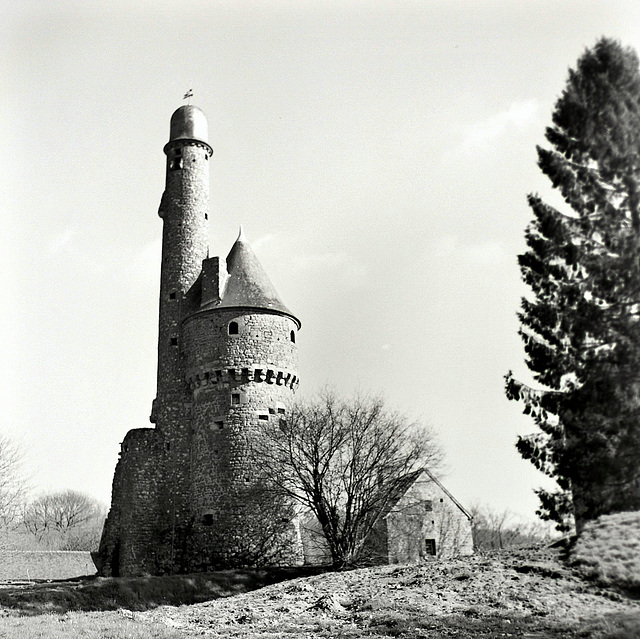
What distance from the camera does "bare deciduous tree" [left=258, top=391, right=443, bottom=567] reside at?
1255 inches

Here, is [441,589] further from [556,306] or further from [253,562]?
[253,562]

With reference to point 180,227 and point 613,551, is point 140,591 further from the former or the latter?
point 180,227

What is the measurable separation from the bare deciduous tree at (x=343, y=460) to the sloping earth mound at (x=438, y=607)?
23.0 feet

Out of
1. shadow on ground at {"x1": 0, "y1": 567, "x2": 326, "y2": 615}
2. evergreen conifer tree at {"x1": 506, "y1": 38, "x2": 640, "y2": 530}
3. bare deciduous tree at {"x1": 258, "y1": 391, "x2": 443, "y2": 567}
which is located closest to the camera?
evergreen conifer tree at {"x1": 506, "y1": 38, "x2": 640, "y2": 530}

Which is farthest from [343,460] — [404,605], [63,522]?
[63,522]

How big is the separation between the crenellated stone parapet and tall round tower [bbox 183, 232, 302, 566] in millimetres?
47

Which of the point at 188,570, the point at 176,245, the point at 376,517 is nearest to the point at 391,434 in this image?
the point at 376,517

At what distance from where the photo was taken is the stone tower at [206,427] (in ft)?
108

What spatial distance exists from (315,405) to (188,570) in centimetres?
924

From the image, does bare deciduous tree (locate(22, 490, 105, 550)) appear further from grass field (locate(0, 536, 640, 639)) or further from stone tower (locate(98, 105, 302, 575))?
grass field (locate(0, 536, 640, 639))

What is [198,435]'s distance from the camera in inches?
1380

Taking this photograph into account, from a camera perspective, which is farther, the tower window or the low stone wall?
the low stone wall

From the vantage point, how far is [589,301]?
1658cm

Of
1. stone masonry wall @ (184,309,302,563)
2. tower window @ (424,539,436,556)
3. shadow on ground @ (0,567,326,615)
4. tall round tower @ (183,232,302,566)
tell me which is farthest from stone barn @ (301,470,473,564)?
shadow on ground @ (0,567,326,615)
